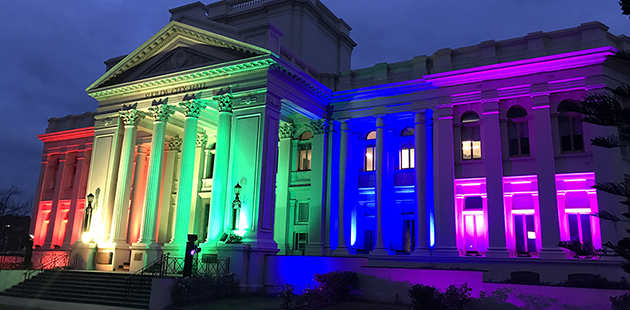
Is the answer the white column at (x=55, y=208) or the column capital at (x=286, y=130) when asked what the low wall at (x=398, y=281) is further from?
the white column at (x=55, y=208)

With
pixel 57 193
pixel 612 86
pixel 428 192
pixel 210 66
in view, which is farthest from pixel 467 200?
pixel 57 193

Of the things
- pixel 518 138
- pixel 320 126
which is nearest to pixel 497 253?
pixel 518 138

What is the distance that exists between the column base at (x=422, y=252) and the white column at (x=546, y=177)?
5.41 m

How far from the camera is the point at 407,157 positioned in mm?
28891

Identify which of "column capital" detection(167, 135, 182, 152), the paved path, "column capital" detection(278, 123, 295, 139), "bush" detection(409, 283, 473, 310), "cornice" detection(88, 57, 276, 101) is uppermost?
"cornice" detection(88, 57, 276, 101)

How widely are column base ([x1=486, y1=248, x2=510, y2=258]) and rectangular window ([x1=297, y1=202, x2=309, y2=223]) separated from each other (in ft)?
35.8

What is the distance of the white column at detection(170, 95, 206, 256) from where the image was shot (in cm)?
2576

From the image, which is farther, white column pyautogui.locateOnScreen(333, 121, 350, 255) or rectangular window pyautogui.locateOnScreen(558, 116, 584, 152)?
white column pyautogui.locateOnScreen(333, 121, 350, 255)

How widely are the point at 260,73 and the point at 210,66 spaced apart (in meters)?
3.13

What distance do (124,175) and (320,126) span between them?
40.2 ft

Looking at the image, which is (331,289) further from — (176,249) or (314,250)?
(176,249)

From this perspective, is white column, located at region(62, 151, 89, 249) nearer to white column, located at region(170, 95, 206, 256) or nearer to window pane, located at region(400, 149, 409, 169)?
white column, located at region(170, 95, 206, 256)

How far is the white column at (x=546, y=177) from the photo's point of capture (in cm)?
2273

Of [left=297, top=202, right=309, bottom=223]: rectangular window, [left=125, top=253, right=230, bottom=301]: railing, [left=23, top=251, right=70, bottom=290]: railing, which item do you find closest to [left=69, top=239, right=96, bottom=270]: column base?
[left=23, top=251, right=70, bottom=290]: railing
